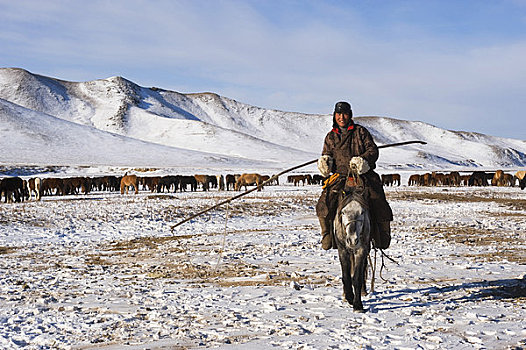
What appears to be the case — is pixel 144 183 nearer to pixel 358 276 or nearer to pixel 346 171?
pixel 346 171

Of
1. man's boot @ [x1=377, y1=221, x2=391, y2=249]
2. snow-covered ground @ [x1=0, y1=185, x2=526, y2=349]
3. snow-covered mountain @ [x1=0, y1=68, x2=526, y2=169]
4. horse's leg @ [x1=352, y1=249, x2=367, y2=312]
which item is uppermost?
snow-covered mountain @ [x1=0, y1=68, x2=526, y2=169]

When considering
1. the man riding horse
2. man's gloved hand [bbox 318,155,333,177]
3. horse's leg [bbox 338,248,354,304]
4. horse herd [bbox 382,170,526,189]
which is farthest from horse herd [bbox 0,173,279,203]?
man's gloved hand [bbox 318,155,333,177]

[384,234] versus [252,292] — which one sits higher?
[384,234]

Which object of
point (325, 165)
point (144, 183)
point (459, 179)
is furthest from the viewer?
point (459, 179)

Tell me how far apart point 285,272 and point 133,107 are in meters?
166

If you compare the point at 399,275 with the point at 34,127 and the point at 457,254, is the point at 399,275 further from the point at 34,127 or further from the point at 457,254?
the point at 34,127

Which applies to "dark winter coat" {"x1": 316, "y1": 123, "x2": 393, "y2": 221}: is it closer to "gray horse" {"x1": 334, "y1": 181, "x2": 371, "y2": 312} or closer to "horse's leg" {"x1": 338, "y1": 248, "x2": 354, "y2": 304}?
"gray horse" {"x1": 334, "y1": 181, "x2": 371, "y2": 312}

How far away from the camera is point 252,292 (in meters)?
7.49

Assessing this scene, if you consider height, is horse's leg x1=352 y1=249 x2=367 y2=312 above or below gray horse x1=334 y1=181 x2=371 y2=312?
below

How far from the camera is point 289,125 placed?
18288 cm

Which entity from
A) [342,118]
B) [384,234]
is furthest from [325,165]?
[384,234]

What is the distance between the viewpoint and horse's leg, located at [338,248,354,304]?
6.41 meters

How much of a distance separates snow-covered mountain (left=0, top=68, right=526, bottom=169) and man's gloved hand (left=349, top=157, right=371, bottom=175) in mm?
80553

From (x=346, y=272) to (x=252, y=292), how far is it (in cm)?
164
